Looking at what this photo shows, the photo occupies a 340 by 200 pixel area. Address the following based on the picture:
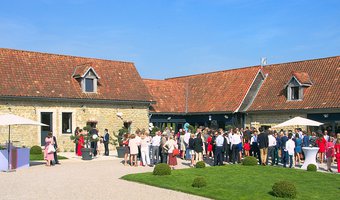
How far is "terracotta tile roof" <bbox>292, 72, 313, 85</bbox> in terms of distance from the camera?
100 feet

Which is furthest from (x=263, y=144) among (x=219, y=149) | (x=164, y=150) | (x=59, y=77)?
(x=59, y=77)

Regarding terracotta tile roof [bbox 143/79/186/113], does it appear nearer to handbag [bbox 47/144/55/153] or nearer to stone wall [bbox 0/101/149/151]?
stone wall [bbox 0/101/149/151]

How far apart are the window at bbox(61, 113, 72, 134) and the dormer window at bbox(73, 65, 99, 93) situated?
211cm

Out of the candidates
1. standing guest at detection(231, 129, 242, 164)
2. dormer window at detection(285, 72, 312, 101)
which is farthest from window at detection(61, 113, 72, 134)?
dormer window at detection(285, 72, 312, 101)

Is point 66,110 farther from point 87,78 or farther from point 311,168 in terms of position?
point 311,168

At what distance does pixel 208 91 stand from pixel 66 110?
42.7ft

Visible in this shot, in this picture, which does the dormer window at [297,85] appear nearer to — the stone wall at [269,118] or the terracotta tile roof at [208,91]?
the stone wall at [269,118]

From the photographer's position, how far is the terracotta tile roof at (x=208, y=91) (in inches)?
1361

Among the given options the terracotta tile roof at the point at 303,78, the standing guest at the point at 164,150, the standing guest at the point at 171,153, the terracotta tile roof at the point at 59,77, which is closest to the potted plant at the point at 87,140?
the terracotta tile roof at the point at 59,77

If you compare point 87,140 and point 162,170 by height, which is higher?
point 87,140

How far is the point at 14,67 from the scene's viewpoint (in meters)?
29.1

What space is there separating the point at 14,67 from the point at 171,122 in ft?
44.1

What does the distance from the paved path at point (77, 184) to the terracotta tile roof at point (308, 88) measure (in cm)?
1370

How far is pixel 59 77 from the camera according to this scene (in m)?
30.7
